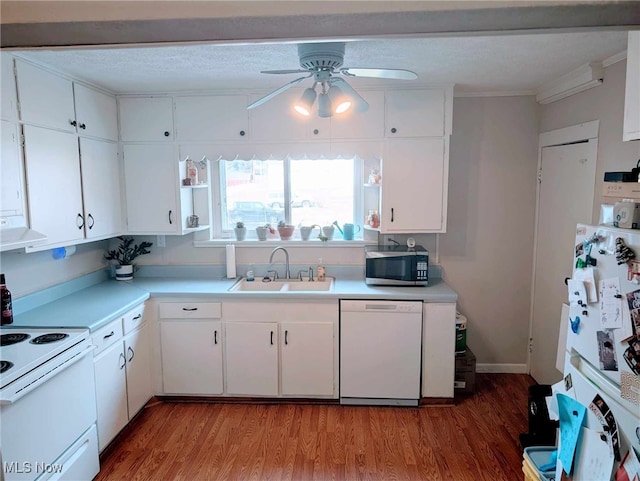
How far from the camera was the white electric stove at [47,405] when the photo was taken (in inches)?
66.9

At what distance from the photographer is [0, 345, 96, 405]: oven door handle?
1656mm

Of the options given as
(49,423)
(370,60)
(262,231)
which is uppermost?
(370,60)

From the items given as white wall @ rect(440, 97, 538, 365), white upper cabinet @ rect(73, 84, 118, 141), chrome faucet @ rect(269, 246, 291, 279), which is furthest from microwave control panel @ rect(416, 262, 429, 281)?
white upper cabinet @ rect(73, 84, 118, 141)

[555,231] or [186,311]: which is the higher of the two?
[555,231]

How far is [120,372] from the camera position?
8.61 feet

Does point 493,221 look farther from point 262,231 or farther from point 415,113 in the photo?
point 262,231

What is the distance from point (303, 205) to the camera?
361 cm

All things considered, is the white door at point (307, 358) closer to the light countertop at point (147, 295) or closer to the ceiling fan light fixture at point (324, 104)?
the light countertop at point (147, 295)

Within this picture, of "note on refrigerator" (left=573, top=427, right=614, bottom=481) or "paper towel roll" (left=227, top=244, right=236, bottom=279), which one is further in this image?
"paper towel roll" (left=227, top=244, right=236, bottom=279)

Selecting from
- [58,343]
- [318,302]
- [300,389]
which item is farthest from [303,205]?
[58,343]

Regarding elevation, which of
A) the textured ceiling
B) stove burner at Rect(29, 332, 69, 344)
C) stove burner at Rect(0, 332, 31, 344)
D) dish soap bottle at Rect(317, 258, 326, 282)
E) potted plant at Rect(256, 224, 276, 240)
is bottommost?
stove burner at Rect(0, 332, 31, 344)

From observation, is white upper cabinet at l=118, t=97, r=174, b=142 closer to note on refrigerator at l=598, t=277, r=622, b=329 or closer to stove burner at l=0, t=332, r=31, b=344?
stove burner at l=0, t=332, r=31, b=344

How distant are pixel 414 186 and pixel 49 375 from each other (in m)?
2.58

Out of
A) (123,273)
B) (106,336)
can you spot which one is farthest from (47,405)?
(123,273)
